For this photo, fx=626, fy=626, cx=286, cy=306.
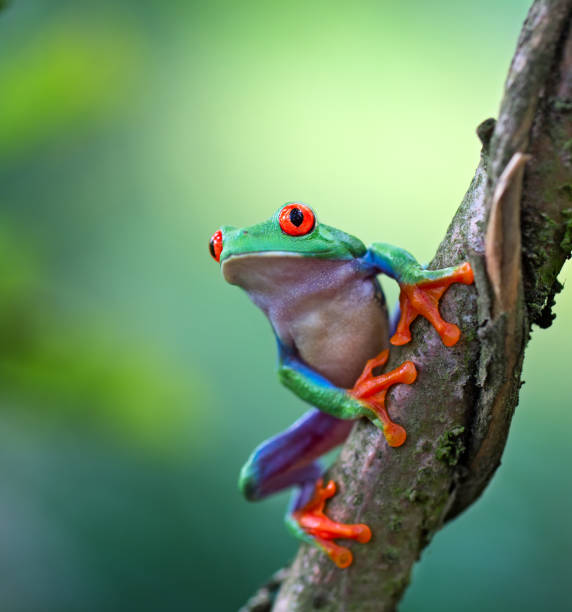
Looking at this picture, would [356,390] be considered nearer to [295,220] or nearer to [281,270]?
[281,270]

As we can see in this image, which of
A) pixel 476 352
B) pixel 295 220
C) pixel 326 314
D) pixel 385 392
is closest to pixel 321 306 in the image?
pixel 326 314

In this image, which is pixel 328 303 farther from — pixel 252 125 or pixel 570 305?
pixel 252 125

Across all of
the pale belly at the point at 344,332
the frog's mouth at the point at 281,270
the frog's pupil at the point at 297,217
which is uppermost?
the frog's pupil at the point at 297,217

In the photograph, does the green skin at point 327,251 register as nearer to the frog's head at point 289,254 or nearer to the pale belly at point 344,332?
the frog's head at point 289,254

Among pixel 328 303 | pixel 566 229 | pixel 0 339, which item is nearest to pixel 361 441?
pixel 328 303

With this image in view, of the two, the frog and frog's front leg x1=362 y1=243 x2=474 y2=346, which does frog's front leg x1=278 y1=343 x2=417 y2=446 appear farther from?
frog's front leg x1=362 y1=243 x2=474 y2=346

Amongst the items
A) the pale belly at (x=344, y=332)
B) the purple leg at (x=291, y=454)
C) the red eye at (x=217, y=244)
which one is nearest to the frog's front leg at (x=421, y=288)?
the pale belly at (x=344, y=332)

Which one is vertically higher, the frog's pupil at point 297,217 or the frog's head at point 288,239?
the frog's pupil at point 297,217
